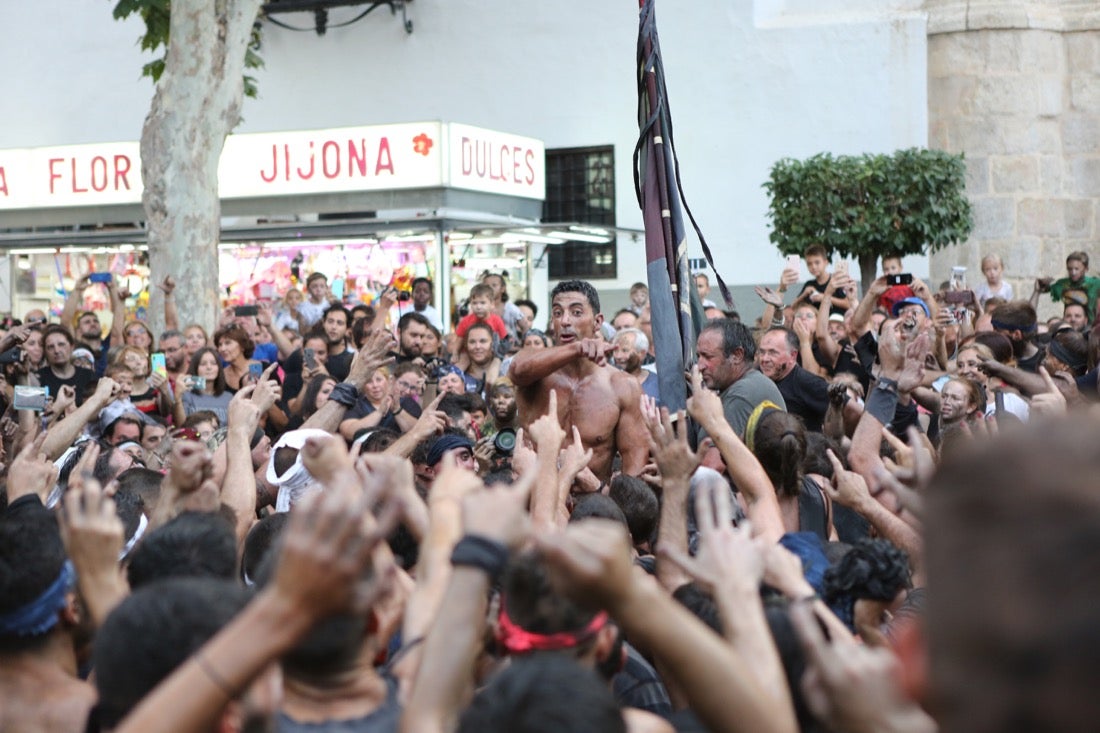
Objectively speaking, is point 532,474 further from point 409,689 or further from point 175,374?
point 175,374

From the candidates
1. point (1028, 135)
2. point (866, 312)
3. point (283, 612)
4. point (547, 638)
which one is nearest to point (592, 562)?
point (283, 612)

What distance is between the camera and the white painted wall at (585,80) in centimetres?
1991


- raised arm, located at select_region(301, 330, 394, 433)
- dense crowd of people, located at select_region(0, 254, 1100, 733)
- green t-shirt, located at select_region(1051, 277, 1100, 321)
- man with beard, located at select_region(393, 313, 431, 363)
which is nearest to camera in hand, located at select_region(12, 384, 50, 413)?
dense crowd of people, located at select_region(0, 254, 1100, 733)

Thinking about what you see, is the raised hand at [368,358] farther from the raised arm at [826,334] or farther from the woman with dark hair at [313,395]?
the raised arm at [826,334]

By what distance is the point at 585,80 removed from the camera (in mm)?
21844

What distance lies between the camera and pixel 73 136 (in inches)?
985

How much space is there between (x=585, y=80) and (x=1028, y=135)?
6626 mm

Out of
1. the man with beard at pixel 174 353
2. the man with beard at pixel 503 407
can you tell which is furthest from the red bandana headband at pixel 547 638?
the man with beard at pixel 174 353

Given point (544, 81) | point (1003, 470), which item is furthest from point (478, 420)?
point (544, 81)

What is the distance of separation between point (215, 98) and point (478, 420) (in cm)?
673

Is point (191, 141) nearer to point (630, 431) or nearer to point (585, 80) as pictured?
point (630, 431)

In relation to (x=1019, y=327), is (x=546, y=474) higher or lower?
lower

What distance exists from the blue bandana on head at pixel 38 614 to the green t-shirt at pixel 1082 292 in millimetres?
12138

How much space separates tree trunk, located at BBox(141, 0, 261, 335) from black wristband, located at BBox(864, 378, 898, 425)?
984 centimetres
